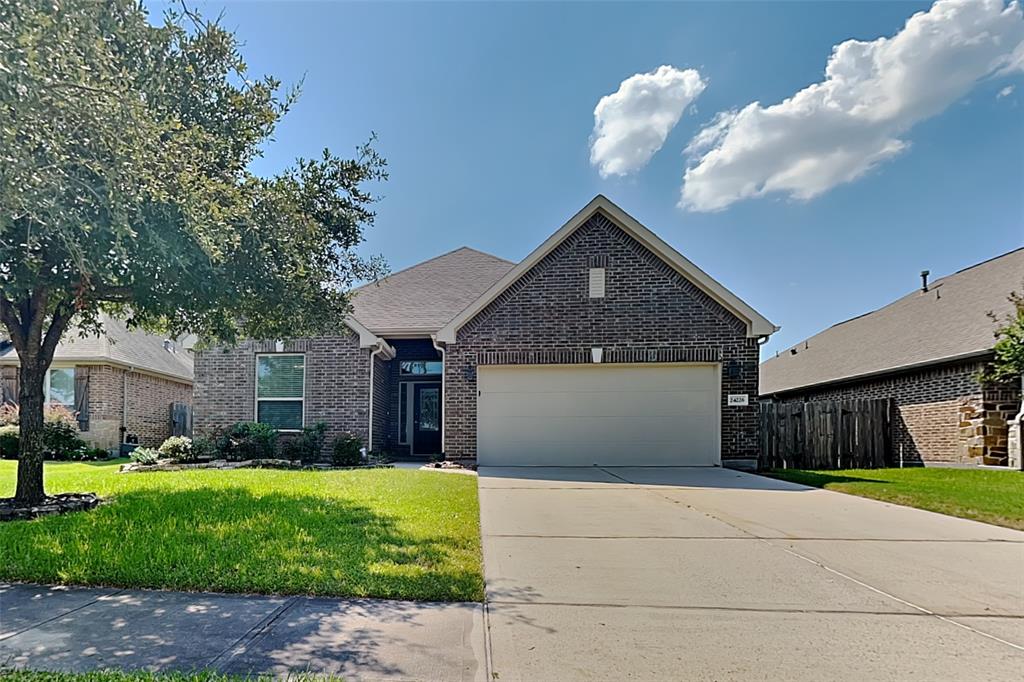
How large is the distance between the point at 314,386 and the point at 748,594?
11225mm

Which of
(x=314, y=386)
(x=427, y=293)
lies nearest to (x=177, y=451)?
(x=314, y=386)

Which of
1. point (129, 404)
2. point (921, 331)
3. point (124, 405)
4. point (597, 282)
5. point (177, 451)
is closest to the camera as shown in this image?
point (177, 451)

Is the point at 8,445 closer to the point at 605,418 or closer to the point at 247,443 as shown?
the point at 247,443

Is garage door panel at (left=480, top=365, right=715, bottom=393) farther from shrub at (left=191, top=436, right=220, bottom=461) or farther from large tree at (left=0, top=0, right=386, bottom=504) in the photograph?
shrub at (left=191, top=436, right=220, bottom=461)

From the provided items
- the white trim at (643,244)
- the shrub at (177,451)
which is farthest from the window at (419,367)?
the shrub at (177,451)

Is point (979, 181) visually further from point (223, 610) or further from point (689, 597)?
point (223, 610)

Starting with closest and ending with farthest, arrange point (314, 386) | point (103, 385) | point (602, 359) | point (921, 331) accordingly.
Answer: point (602, 359) → point (314, 386) → point (921, 331) → point (103, 385)

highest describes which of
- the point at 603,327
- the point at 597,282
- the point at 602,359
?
the point at 597,282

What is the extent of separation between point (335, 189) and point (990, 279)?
17.4m

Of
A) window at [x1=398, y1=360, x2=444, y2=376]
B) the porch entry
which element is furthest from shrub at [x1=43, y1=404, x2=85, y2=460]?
window at [x1=398, y1=360, x2=444, y2=376]

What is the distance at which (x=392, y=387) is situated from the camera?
1516 cm

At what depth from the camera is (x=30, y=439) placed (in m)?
6.24

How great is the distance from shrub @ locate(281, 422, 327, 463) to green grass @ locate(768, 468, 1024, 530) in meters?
9.91

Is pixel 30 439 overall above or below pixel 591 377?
below
